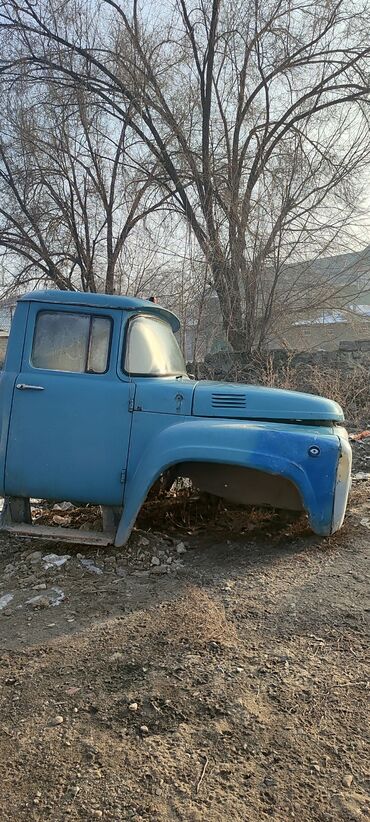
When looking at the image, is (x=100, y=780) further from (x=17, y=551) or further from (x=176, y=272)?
(x=176, y=272)

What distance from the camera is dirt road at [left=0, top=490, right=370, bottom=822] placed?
193 centimetres

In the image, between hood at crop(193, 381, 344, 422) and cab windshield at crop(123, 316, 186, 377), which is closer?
hood at crop(193, 381, 344, 422)

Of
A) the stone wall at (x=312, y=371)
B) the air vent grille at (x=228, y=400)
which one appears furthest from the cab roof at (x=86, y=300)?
the stone wall at (x=312, y=371)

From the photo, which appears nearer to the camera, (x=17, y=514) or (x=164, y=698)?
(x=164, y=698)

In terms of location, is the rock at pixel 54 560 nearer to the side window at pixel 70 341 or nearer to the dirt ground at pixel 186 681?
the dirt ground at pixel 186 681

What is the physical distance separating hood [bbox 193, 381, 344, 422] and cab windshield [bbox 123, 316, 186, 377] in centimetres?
42

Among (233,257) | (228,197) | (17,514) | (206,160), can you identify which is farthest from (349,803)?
(206,160)

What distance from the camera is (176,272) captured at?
40.1ft

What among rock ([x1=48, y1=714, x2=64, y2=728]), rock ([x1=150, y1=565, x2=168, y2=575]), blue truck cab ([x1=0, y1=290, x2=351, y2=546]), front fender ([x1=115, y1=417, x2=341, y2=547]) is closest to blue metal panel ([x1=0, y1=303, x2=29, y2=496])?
blue truck cab ([x1=0, y1=290, x2=351, y2=546])

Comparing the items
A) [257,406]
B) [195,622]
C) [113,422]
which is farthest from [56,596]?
[257,406]

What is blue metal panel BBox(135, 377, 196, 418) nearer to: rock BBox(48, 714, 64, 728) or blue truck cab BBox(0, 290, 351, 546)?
blue truck cab BBox(0, 290, 351, 546)

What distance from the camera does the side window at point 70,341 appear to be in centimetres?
404

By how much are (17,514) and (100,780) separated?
7.97ft

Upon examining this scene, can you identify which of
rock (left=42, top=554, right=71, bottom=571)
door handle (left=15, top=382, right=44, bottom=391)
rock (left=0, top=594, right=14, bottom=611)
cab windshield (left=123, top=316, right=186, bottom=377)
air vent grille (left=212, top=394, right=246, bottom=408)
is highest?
cab windshield (left=123, top=316, right=186, bottom=377)
